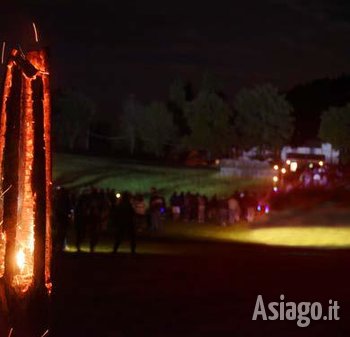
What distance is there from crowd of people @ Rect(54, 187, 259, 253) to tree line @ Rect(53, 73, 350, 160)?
59.2 m

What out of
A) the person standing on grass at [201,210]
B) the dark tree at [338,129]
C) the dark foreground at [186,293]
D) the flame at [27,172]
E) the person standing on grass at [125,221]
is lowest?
the person standing on grass at [201,210]

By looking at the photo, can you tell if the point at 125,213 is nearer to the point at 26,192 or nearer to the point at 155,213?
the point at 155,213

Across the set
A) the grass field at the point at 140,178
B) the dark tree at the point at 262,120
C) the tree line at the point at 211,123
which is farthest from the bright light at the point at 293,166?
the dark tree at the point at 262,120

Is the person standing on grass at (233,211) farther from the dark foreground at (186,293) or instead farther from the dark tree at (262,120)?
the dark tree at (262,120)

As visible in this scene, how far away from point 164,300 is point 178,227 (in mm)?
21186

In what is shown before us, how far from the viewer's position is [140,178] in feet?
236

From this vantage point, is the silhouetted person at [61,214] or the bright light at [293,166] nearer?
the silhouetted person at [61,214]

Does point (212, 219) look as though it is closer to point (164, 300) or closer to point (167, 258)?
point (167, 258)

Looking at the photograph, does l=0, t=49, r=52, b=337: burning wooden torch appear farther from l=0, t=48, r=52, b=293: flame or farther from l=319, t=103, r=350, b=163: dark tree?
l=319, t=103, r=350, b=163: dark tree

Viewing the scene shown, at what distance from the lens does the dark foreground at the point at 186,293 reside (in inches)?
433

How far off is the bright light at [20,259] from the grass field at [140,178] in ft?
161

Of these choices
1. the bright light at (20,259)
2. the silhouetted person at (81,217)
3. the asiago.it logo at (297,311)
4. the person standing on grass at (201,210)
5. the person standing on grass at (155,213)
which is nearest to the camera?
the bright light at (20,259)

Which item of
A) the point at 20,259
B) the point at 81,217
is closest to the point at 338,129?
the point at 81,217

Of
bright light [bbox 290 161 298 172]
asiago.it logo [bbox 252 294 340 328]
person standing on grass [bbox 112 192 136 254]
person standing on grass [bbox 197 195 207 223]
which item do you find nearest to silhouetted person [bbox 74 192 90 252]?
person standing on grass [bbox 112 192 136 254]
